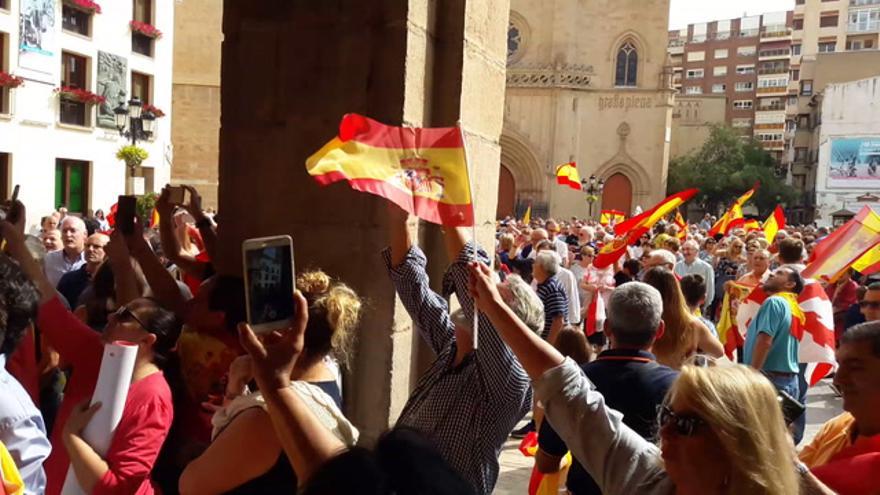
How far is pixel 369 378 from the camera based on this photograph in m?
3.78

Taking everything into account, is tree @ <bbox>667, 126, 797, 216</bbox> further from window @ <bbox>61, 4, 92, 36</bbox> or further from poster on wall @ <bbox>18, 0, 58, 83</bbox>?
poster on wall @ <bbox>18, 0, 58, 83</bbox>

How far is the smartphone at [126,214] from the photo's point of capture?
4.03 m

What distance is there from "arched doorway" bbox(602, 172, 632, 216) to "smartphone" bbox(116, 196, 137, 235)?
38030 mm

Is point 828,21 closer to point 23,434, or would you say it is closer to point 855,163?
point 855,163

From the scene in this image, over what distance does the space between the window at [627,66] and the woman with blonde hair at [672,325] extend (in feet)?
123

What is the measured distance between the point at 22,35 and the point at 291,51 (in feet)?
67.1

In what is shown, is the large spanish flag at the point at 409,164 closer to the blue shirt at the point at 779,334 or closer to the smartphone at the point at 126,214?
the smartphone at the point at 126,214

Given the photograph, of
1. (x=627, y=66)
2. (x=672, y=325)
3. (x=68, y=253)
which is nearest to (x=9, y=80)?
(x=68, y=253)

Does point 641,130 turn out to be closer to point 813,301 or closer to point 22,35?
point 22,35

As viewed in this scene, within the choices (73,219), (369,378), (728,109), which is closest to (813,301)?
(369,378)

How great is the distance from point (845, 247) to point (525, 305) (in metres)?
4.76

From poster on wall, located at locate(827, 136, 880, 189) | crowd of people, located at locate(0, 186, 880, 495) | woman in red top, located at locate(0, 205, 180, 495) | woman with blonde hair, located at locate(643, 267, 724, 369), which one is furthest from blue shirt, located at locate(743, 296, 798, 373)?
poster on wall, located at locate(827, 136, 880, 189)

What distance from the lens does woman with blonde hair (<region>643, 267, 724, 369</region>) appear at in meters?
4.52

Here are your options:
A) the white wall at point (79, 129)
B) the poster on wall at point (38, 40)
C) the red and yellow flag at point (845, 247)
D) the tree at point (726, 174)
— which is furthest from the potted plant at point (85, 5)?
the tree at point (726, 174)
